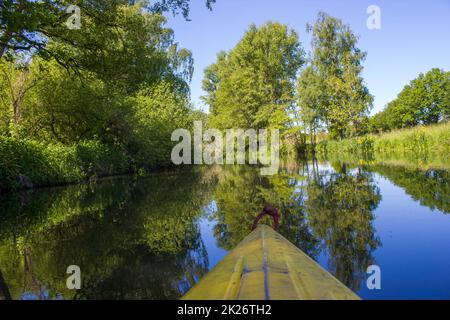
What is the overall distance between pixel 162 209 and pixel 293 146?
1363 inches

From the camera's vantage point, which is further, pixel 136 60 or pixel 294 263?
pixel 136 60

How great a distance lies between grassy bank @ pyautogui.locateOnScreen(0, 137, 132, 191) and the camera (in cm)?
1271

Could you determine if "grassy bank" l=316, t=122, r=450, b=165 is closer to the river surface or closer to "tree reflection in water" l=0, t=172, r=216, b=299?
the river surface

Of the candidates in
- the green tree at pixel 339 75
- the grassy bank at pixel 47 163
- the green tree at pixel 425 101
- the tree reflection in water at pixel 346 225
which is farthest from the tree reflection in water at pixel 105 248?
the green tree at pixel 425 101

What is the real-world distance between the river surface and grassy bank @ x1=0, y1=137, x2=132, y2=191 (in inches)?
105

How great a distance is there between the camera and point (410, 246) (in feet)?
16.4

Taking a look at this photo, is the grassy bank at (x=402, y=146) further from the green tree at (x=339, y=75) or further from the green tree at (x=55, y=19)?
the green tree at (x=55, y=19)

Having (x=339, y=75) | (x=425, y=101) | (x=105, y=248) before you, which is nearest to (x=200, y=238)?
(x=105, y=248)

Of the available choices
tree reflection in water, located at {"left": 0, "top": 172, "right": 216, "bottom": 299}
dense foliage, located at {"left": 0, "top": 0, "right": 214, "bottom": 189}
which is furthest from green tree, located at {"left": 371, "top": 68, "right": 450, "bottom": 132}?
tree reflection in water, located at {"left": 0, "top": 172, "right": 216, "bottom": 299}

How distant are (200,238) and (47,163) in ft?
36.4

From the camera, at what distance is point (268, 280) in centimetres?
252
